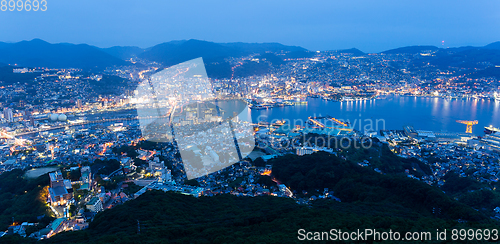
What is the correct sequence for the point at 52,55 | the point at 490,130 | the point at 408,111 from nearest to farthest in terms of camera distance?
the point at 490,130 < the point at 408,111 < the point at 52,55

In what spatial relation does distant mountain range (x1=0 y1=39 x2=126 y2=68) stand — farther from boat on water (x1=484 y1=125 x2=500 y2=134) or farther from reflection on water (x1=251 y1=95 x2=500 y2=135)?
boat on water (x1=484 y1=125 x2=500 y2=134)

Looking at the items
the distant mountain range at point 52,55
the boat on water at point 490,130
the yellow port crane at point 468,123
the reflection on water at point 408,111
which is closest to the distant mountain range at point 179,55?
the distant mountain range at point 52,55

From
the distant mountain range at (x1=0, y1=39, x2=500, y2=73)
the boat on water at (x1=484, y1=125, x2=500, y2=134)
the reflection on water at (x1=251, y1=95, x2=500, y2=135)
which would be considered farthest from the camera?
the distant mountain range at (x1=0, y1=39, x2=500, y2=73)

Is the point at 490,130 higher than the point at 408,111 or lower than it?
lower

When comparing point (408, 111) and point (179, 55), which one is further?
point (179, 55)

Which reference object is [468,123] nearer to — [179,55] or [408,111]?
[408,111]

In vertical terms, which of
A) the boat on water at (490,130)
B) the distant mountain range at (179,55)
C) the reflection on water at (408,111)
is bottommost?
the boat on water at (490,130)

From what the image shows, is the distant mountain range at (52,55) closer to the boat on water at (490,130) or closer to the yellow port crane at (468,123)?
the yellow port crane at (468,123)

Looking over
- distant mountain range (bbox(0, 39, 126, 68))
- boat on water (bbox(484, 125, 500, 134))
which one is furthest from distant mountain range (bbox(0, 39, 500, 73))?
boat on water (bbox(484, 125, 500, 134))

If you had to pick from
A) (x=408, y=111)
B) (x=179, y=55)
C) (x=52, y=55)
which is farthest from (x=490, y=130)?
(x=52, y=55)

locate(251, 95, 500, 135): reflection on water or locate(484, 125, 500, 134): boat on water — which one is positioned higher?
locate(251, 95, 500, 135): reflection on water

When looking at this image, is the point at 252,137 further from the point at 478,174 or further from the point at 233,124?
the point at 478,174
